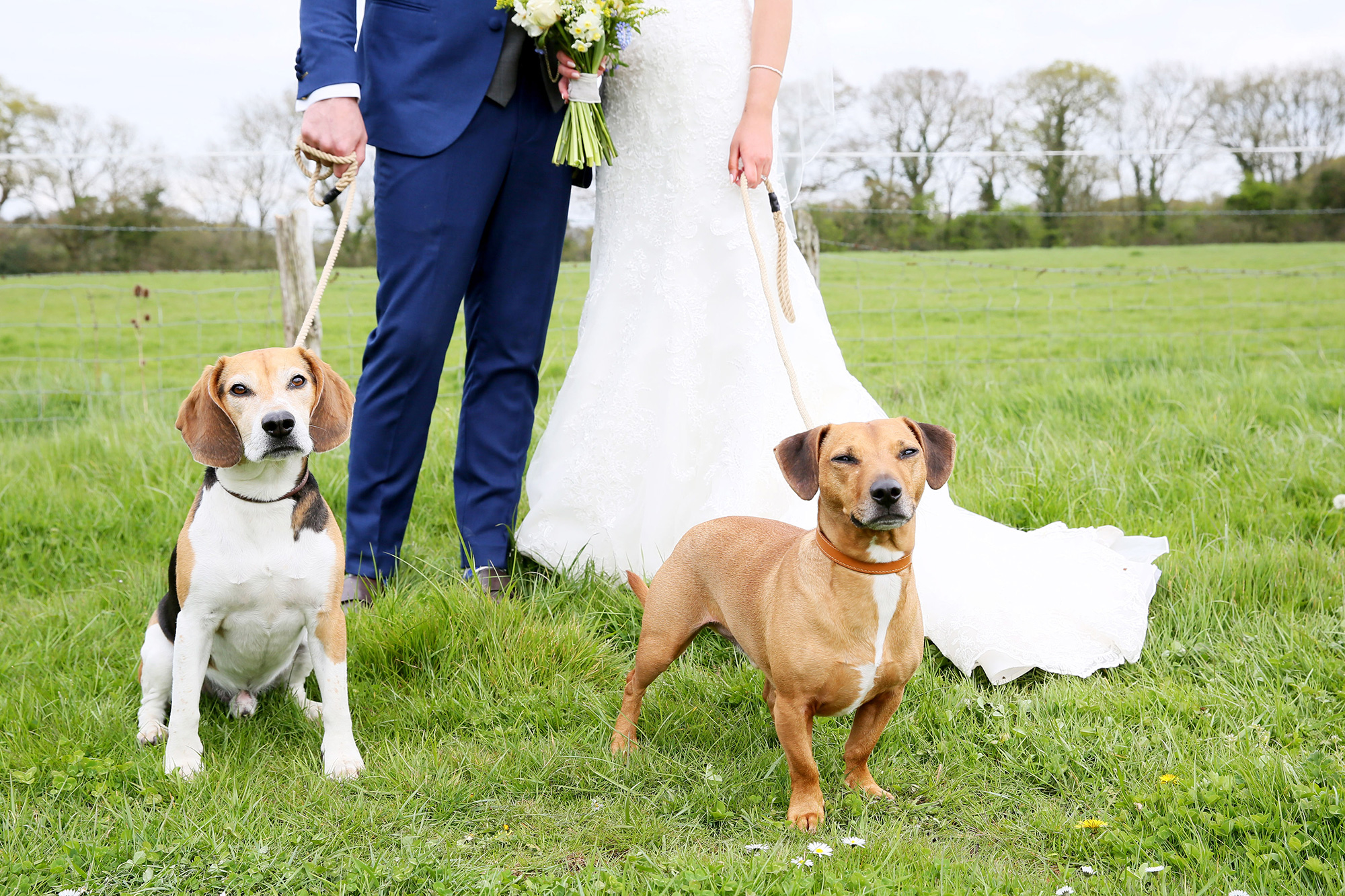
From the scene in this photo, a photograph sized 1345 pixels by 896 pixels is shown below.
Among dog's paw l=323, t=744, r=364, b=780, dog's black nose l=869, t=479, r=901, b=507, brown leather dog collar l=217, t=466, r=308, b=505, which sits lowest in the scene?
dog's paw l=323, t=744, r=364, b=780

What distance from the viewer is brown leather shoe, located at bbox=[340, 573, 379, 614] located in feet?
11.3

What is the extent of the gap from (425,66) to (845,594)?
2.19 metres

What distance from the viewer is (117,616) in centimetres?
359

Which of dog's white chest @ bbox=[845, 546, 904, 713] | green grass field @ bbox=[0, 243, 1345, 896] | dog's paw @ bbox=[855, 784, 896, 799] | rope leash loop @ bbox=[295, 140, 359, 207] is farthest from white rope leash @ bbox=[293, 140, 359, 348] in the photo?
dog's paw @ bbox=[855, 784, 896, 799]

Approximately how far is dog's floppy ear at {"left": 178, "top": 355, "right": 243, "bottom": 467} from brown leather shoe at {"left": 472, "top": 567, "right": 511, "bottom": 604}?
45.7 inches

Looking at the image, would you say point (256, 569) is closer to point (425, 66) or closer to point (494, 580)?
point (494, 580)

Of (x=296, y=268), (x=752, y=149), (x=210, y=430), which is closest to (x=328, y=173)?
(x=210, y=430)

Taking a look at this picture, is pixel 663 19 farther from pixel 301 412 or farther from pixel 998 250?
pixel 998 250

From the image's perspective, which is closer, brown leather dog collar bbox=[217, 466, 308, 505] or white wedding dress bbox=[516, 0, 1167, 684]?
brown leather dog collar bbox=[217, 466, 308, 505]

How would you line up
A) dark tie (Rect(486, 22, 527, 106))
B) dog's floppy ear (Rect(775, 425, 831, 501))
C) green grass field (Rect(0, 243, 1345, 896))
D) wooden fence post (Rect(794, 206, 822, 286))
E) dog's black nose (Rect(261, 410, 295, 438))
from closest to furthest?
green grass field (Rect(0, 243, 1345, 896)) < dog's floppy ear (Rect(775, 425, 831, 501)) < dog's black nose (Rect(261, 410, 295, 438)) < dark tie (Rect(486, 22, 527, 106)) < wooden fence post (Rect(794, 206, 822, 286))

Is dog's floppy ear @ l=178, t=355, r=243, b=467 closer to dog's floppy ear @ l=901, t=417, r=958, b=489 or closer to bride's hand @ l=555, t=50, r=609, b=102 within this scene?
bride's hand @ l=555, t=50, r=609, b=102

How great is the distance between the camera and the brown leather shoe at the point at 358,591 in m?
3.43

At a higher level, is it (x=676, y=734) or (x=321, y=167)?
(x=321, y=167)

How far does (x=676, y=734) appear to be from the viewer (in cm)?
279
